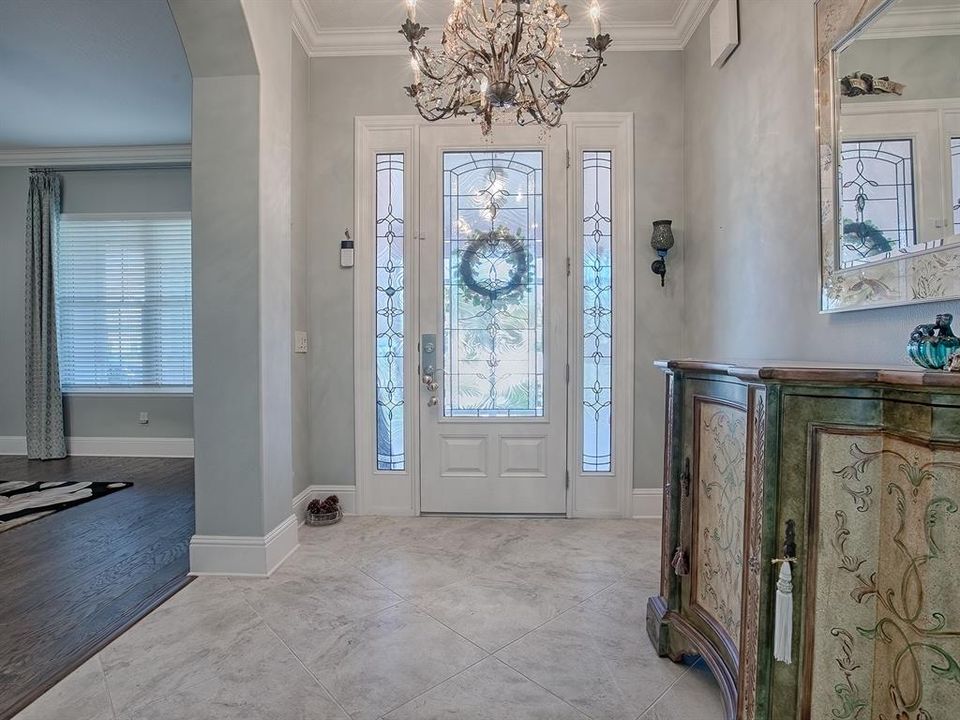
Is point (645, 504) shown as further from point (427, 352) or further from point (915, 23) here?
point (915, 23)

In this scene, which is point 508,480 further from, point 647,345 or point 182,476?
point 182,476

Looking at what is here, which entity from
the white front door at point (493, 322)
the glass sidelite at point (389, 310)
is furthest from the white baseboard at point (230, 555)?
the white front door at point (493, 322)

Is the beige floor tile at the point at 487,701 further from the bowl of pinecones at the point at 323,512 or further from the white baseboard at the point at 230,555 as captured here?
the bowl of pinecones at the point at 323,512

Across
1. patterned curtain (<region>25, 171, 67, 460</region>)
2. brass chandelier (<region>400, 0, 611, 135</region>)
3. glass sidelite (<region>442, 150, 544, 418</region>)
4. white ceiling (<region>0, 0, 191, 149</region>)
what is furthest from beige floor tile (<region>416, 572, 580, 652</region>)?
patterned curtain (<region>25, 171, 67, 460</region>)

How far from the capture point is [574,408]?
9.94 ft

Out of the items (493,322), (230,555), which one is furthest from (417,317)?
(230,555)

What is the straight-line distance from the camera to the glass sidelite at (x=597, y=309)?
3020 mm

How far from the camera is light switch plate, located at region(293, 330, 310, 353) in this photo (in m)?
2.85

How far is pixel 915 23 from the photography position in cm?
127

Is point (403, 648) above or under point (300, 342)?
under

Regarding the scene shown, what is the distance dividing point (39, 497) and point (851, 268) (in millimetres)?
4960

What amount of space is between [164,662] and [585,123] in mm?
3354

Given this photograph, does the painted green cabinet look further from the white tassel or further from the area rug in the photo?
the area rug

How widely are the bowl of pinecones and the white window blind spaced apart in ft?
9.16
